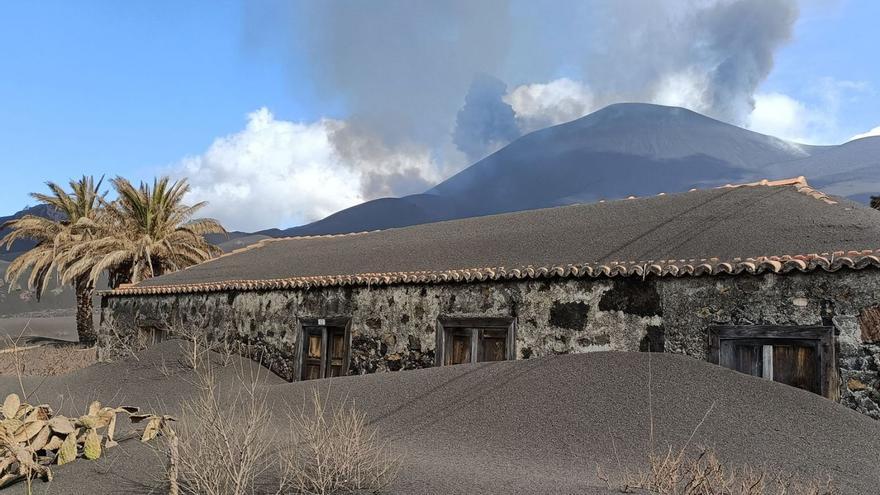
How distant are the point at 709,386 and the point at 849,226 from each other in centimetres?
432

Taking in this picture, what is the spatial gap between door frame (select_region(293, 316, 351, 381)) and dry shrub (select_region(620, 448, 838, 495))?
8.03m

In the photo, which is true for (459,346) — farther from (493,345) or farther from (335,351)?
(335,351)

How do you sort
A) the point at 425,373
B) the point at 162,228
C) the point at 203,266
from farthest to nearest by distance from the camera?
the point at 162,228 < the point at 203,266 < the point at 425,373

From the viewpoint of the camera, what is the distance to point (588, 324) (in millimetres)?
10234

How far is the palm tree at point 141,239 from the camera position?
24.9 meters

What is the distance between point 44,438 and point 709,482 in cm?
693

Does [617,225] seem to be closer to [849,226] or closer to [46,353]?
[849,226]

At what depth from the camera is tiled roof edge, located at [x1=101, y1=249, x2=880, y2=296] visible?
8.45 meters

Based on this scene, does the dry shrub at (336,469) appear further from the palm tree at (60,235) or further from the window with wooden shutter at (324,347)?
the palm tree at (60,235)

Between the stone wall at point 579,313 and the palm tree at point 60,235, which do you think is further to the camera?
the palm tree at point 60,235

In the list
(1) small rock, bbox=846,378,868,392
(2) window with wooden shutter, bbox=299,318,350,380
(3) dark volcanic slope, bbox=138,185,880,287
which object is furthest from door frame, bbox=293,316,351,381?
(1) small rock, bbox=846,378,868,392

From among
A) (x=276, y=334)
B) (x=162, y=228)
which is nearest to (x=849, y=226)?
(x=276, y=334)

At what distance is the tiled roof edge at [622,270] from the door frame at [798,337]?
75cm

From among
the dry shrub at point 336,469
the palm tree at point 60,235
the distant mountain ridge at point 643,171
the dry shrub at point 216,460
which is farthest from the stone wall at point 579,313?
the distant mountain ridge at point 643,171
